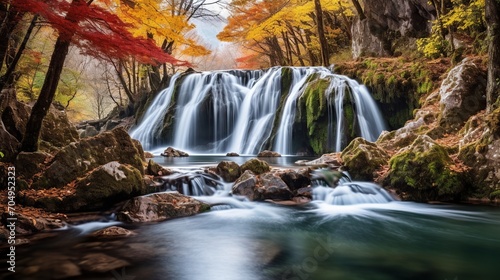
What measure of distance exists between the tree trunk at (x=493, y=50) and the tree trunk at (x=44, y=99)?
889 cm

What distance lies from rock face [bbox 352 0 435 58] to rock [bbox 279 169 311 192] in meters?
12.3

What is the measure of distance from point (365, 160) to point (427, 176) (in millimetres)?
1460

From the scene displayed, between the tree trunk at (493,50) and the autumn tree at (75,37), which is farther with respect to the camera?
the tree trunk at (493,50)

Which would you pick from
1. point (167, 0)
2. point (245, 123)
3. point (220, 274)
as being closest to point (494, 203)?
point (220, 274)

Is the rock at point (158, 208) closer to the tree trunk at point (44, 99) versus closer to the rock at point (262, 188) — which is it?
the rock at point (262, 188)

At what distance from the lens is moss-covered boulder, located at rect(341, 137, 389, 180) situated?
7672 millimetres

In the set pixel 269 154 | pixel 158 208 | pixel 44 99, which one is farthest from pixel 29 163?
pixel 269 154

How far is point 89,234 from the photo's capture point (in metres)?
4.74

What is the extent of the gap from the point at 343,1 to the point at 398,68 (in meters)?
8.31

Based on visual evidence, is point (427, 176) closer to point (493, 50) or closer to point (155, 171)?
point (493, 50)

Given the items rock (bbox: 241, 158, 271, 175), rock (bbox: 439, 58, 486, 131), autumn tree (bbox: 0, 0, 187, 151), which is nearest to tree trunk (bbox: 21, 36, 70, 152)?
autumn tree (bbox: 0, 0, 187, 151)

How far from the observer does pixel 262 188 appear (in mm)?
6891

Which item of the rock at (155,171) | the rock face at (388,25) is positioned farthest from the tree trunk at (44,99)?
the rock face at (388,25)

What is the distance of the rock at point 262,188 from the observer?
268 inches
